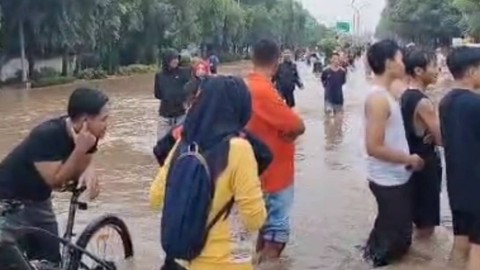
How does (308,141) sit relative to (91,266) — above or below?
below

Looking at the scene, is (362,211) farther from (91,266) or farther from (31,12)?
(31,12)

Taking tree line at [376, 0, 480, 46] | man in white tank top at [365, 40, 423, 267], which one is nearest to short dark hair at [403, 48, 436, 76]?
man in white tank top at [365, 40, 423, 267]

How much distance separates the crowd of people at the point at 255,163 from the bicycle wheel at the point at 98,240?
113mm

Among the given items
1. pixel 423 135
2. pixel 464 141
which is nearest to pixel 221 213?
pixel 464 141

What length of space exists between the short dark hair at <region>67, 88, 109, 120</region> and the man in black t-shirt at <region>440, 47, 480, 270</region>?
6.28 ft

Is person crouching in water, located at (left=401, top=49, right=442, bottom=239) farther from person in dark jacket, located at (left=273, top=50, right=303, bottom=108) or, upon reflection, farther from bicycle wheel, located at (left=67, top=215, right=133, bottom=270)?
person in dark jacket, located at (left=273, top=50, right=303, bottom=108)

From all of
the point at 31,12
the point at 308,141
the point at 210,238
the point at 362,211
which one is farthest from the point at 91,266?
the point at 31,12

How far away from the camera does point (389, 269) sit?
634cm

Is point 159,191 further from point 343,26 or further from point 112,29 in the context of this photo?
point 343,26

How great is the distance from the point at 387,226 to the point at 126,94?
27.9 m

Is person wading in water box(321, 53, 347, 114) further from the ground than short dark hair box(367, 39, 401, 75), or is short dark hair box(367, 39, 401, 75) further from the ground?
short dark hair box(367, 39, 401, 75)

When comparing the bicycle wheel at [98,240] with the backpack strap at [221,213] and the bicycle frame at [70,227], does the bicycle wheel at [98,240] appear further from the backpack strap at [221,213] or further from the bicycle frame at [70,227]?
the backpack strap at [221,213]

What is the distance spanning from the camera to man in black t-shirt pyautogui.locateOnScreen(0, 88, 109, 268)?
4.70 meters

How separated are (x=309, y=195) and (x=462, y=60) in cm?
564
